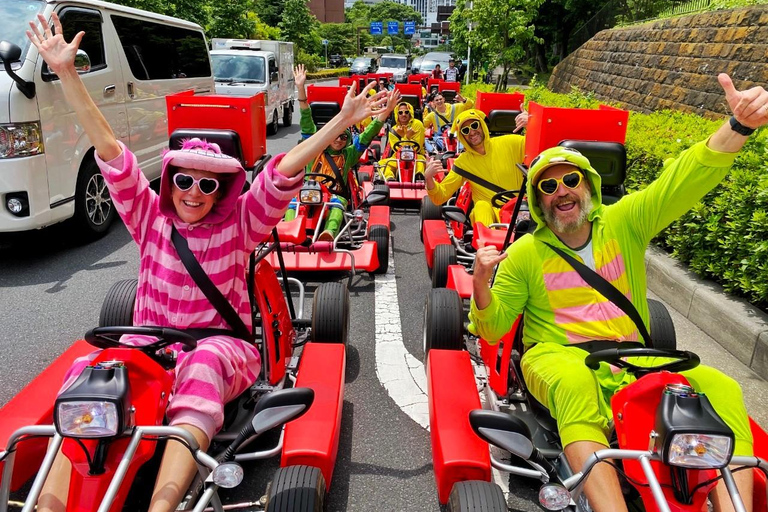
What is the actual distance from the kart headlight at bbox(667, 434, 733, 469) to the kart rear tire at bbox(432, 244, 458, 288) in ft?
10.8

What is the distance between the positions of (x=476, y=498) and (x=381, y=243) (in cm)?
378

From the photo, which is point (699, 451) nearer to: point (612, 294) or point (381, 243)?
point (612, 294)

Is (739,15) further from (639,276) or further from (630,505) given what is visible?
(630,505)

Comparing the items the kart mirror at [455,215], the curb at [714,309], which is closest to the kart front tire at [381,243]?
the kart mirror at [455,215]

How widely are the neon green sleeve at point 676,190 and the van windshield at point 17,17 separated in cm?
563

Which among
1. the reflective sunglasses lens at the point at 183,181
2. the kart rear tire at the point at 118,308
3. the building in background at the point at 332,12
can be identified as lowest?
the kart rear tire at the point at 118,308

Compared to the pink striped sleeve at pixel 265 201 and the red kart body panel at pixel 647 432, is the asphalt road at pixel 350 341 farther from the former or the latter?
the pink striped sleeve at pixel 265 201

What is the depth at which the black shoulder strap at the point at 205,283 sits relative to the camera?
2762mm

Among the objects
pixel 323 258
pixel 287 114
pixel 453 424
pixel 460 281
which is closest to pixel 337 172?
pixel 323 258

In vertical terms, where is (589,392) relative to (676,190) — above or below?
below

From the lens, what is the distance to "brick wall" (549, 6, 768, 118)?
911cm

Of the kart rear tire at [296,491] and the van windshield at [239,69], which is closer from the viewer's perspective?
the kart rear tire at [296,491]

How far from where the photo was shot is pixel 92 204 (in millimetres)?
6668

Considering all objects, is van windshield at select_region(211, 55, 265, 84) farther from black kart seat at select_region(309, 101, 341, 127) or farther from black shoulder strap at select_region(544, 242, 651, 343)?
black shoulder strap at select_region(544, 242, 651, 343)
